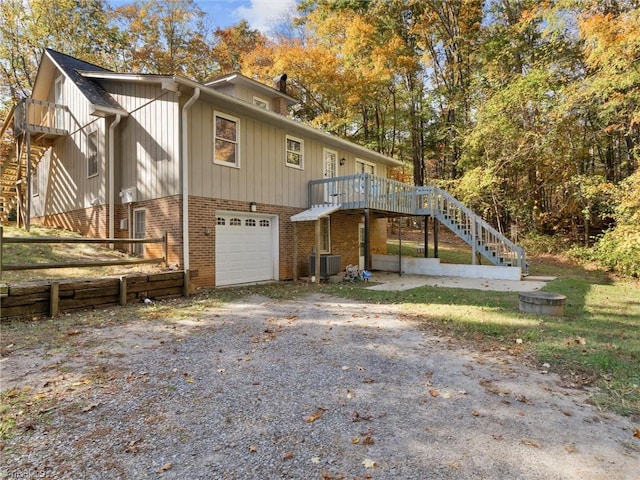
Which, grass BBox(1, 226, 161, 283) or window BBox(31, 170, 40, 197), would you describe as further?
window BBox(31, 170, 40, 197)

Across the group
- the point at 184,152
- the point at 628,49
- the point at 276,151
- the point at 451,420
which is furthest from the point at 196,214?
the point at 628,49

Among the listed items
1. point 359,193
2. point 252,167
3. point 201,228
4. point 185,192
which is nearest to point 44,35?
point 252,167

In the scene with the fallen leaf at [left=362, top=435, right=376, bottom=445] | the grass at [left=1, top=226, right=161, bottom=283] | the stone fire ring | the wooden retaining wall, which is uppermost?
the grass at [left=1, top=226, right=161, bottom=283]

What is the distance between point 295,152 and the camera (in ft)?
40.7

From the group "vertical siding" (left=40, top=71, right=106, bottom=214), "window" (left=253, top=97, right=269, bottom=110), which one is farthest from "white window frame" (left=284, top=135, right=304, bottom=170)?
"vertical siding" (left=40, top=71, right=106, bottom=214)

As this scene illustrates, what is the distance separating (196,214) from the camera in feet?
30.5

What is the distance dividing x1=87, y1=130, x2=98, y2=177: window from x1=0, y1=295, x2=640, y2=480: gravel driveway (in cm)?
851

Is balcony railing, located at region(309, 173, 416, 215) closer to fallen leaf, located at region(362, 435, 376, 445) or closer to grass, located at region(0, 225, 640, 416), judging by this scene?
grass, located at region(0, 225, 640, 416)

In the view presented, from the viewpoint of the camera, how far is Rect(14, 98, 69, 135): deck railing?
12275mm

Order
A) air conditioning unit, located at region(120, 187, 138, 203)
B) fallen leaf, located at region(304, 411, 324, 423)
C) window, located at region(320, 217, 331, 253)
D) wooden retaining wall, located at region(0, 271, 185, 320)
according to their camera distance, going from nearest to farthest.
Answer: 1. fallen leaf, located at region(304, 411, 324, 423)
2. wooden retaining wall, located at region(0, 271, 185, 320)
3. air conditioning unit, located at region(120, 187, 138, 203)
4. window, located at region(320, 217, 331, 253)

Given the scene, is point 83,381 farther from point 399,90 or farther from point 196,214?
point 399,90

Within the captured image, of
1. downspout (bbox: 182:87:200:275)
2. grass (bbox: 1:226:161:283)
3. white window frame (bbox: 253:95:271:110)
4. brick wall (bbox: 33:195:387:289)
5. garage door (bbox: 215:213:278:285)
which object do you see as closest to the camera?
grass (bbox: 1:226:161:283)

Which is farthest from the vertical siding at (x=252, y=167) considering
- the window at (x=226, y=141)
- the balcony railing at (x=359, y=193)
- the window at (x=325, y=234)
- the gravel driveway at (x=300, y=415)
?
the gravel driveway at (x=300, y=415)

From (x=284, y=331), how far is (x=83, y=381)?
2757 millimetres
